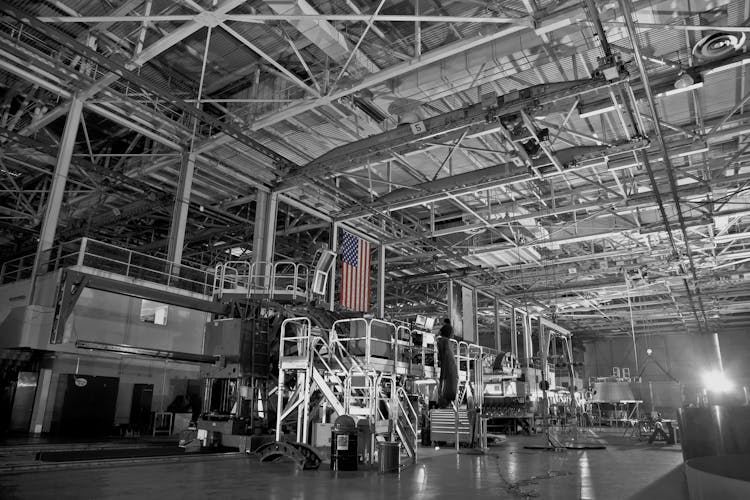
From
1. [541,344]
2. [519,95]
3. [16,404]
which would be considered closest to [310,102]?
[519,95]

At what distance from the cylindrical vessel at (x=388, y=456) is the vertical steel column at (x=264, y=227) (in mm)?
10803

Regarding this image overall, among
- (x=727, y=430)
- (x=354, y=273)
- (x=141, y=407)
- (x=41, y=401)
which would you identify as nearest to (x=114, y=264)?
(x=41, y=401)

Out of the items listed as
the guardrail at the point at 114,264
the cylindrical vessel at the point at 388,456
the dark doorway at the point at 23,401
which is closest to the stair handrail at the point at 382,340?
the cylindrical vessel at the point at 388,456

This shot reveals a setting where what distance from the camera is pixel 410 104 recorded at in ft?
42.9

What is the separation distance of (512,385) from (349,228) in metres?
9.05

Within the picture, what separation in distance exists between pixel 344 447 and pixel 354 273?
42.7ft

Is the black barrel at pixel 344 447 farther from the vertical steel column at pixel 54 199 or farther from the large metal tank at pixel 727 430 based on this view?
the vertical steel column at pixel 54 199

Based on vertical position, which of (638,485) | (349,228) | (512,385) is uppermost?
(349,228)

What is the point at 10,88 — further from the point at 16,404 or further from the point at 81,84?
the point at 16,404

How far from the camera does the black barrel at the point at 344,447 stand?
7551mm

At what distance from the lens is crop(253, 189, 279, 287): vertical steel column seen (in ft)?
56.9

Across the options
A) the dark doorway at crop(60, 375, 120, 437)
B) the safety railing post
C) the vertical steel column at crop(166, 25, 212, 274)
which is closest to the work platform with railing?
the safety railing post

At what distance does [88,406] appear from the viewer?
578 inches

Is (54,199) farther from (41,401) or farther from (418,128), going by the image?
(418,128)
